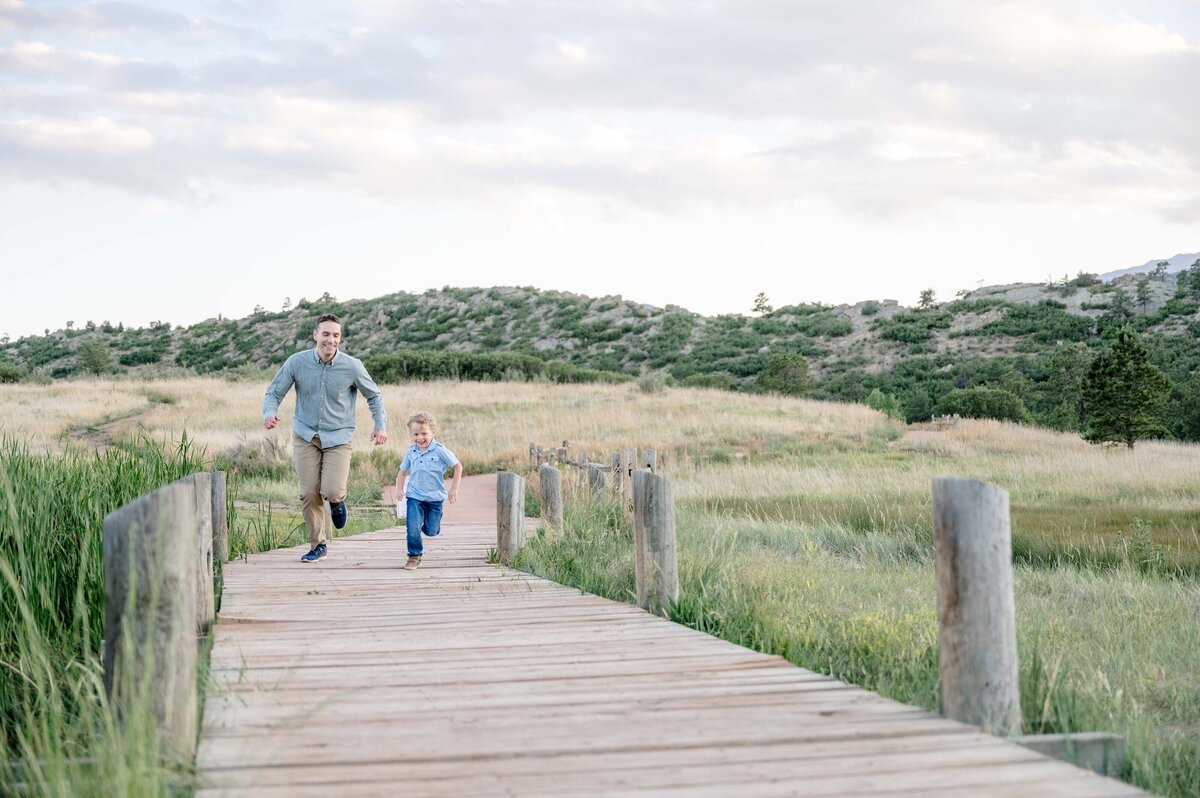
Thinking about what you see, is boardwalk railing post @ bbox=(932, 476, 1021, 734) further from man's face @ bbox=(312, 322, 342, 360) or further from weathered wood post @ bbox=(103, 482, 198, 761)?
man's face @ bbox=(312, 322, 342, 360)

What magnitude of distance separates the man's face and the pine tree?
24.3 m

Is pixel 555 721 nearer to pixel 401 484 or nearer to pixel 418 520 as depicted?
pixel 418 520

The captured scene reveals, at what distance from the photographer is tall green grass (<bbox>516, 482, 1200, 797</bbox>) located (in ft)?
13.9

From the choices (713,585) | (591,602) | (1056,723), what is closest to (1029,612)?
(713,585)

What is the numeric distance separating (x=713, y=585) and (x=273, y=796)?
12.9ft

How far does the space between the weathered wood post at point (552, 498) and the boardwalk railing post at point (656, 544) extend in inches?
122

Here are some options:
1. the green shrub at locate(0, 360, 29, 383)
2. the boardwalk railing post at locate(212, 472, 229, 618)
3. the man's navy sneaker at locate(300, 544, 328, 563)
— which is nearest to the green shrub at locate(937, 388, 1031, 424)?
the man's navy sneaker at locate(300, 544, 328, 563)

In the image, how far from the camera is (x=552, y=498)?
952cm

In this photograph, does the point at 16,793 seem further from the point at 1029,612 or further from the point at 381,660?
the point at 1029,612

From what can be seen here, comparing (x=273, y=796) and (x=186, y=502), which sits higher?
(x=186, y=502)

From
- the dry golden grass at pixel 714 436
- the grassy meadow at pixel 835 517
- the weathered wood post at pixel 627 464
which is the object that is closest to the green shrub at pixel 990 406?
the grassy meadow at pixel 835 517

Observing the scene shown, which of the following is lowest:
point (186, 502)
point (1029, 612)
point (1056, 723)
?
point (1029, 612)

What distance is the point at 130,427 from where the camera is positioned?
26.6 m

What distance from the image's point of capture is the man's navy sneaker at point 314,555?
8789 millimetres
